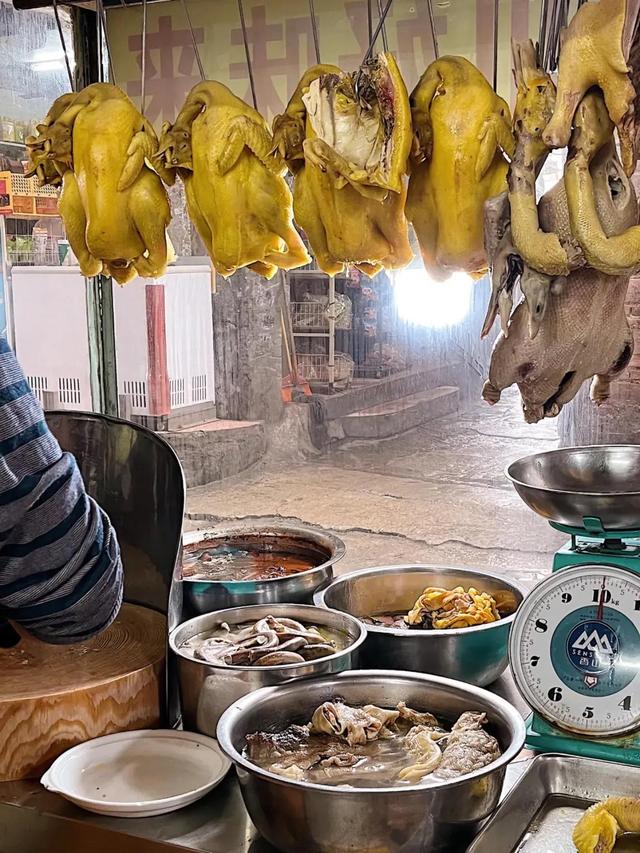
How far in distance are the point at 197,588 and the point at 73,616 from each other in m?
0.50

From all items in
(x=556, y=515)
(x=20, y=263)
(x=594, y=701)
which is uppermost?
(x=20, y=263)

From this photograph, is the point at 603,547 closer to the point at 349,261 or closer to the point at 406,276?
the point at 349,261

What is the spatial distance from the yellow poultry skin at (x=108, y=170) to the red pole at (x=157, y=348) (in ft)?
2.69

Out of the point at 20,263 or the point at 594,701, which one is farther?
the point at 20,263

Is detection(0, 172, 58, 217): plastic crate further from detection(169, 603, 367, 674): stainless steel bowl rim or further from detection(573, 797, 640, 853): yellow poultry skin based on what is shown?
detection(573, 797, 640, 853): yellow poultry skin

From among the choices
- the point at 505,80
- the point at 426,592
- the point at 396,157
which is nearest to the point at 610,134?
the point at 396,157

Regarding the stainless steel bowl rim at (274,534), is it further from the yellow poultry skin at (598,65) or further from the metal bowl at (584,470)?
the yellow poultry skin at (598,65)

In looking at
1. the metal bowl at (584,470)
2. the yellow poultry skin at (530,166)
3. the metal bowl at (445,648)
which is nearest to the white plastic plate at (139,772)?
the metal bowl at (445,648)

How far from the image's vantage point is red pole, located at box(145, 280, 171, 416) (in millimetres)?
2555

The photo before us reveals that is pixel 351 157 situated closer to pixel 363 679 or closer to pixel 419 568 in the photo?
pixel 363 679

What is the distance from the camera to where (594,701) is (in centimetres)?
148

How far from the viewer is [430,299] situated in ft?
7.30

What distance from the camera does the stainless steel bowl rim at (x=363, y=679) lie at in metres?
1.25

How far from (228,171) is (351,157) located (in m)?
0.25
